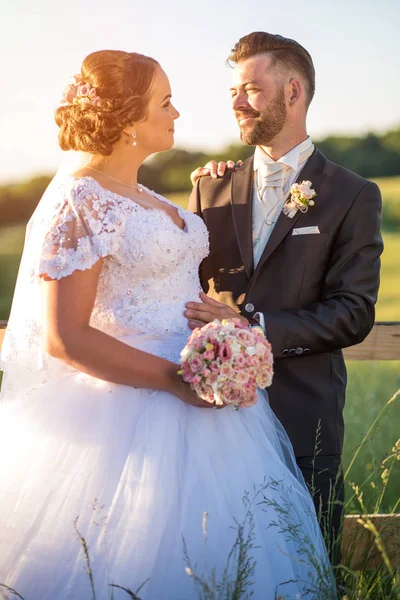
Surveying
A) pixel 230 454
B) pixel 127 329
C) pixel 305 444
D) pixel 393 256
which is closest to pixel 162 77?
pixel 127 329

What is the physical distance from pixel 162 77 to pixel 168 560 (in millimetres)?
1818

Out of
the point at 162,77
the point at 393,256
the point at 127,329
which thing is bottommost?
the point at 393,256

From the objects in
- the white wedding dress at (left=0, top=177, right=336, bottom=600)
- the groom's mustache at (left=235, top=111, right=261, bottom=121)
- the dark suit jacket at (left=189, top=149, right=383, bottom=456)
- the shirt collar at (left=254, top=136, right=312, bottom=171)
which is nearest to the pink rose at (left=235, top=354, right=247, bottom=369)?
the white wedding dress at (left=0, top=177, right=336, bottom=600)

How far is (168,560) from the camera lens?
2.51 m

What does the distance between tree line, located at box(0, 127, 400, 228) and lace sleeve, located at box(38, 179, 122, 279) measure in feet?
36.0

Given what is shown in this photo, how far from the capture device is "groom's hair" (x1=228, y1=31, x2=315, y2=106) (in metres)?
3.73

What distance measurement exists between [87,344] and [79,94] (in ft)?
3.29

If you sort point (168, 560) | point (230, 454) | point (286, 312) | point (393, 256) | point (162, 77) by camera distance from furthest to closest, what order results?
point (393, 256), point (286, 312), point (162, 77), point (230, 454), point (168, 560)

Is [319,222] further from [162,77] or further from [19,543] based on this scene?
[19,543]

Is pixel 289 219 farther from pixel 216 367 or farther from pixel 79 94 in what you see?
pixel 216 367

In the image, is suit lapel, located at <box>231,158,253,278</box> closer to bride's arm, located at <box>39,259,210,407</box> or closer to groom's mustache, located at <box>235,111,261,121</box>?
groom's mustache, located at <box>235,111,261,121</box>

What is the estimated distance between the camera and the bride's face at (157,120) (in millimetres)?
3000

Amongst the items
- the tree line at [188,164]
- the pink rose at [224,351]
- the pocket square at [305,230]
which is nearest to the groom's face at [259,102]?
the pocket square at [305,230]

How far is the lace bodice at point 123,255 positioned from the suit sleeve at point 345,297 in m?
0.48
